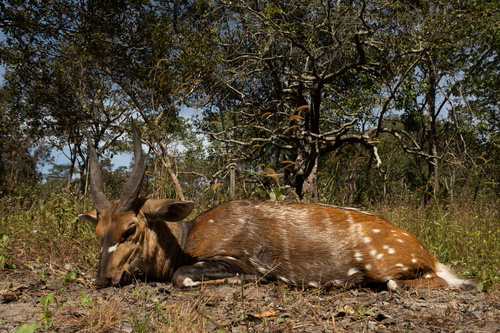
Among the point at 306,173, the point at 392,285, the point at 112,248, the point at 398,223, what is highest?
the point at 306,173

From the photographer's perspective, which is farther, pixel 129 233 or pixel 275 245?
pixel 275 245

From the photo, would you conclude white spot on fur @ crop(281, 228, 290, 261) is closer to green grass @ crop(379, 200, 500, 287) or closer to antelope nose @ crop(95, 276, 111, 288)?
antelope nose @ crop(95, 276, 111, 288)

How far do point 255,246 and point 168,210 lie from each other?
0.97 metres

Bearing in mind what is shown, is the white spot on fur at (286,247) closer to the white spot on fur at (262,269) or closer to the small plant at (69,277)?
the white spot on fur at (262,269)

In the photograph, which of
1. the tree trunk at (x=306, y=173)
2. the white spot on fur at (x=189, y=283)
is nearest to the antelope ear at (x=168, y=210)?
the white spot on fur at (x=189, y=283)

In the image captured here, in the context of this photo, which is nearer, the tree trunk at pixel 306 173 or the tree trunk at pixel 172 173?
the tree trunk at pixel 172 173

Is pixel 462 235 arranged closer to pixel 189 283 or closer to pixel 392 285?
pixel 392 285

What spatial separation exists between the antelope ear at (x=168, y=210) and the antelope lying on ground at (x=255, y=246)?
1cm

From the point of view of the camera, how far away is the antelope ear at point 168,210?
4098 millimetres

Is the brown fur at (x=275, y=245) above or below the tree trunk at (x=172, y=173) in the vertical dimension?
below

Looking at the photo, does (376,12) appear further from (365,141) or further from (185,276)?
(185,276)

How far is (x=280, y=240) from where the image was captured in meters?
4.29

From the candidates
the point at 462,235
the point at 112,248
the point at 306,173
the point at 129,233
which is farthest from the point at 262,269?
the point at 306,173

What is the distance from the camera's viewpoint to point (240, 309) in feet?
9.87
